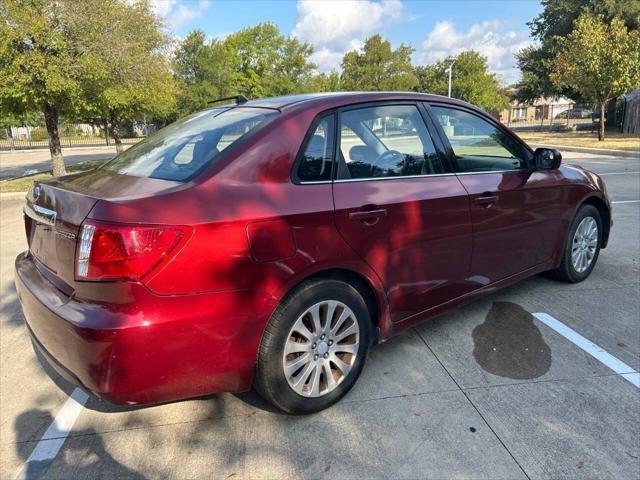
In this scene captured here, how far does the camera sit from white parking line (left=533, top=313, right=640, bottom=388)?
3.05m

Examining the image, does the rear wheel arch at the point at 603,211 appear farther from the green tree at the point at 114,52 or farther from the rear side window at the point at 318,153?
the green tree at the point at 114,52

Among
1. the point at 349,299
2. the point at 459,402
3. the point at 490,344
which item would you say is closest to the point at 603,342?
the point at 490,344

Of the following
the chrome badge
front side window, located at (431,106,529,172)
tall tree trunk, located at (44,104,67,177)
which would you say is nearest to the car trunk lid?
the chrome badge

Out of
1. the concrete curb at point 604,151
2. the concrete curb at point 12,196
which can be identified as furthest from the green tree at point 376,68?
the concrete curb at point 12,196

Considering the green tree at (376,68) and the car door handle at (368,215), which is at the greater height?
the green tree at (376,68)

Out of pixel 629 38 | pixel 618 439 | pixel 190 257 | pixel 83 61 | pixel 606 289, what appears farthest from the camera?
pixel 629 38

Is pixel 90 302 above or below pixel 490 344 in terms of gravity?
above

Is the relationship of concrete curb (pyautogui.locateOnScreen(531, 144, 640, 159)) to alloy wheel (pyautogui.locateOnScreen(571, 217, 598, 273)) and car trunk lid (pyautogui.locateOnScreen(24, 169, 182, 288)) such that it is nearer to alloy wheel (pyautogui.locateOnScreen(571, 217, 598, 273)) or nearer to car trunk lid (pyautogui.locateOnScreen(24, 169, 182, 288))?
alloy wheel (pyautogui.locateOnScreen(571, 217, 598, 273))

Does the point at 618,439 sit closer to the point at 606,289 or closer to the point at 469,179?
the point at 469,179

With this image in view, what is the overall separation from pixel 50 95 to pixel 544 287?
12.1 m

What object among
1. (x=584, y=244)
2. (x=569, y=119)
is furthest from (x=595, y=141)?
(x=584, y=244)

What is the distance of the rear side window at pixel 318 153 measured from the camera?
258 cm

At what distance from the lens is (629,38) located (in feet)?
71.7

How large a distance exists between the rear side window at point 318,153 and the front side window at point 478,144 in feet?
3.08
